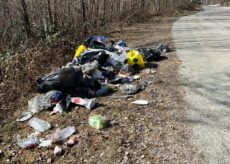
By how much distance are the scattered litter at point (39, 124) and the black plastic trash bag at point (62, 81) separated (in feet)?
2.67

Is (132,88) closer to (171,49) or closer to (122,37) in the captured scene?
(171,49)

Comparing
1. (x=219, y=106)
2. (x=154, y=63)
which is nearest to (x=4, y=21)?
(x=154, y=63)

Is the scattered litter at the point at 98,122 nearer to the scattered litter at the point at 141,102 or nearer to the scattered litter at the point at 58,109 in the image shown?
the scattered litter at the point at 58,109

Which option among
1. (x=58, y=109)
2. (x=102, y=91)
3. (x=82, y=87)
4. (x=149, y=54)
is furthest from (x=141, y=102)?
(x=149, y=54)

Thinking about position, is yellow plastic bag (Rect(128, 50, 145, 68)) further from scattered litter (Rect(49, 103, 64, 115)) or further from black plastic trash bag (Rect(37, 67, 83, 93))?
scattered litter (Rect(49, 103, 64, 115))

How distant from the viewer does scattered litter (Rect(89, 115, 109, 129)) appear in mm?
4625

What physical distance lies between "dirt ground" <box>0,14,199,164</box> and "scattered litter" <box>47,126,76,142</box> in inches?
4.4

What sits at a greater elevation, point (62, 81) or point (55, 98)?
point (62, 81)

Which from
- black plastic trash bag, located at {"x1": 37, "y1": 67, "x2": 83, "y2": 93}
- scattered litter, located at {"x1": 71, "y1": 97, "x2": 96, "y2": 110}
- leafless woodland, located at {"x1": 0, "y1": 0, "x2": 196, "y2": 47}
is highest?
leafless woodland, located at {"x1": 0, "y1": 0, "x2": 196, "y2": 47}

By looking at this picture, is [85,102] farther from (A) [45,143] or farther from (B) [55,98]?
(A) [45,143]

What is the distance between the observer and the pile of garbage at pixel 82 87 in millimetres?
4625

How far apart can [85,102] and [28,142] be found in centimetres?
124

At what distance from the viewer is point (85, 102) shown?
533 centimetres

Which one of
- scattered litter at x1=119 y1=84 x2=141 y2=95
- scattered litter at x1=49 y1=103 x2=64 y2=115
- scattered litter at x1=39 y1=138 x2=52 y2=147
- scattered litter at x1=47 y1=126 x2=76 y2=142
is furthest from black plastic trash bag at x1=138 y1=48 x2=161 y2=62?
scattered litter at x1=39 y1=138 x2=52 y2=147
